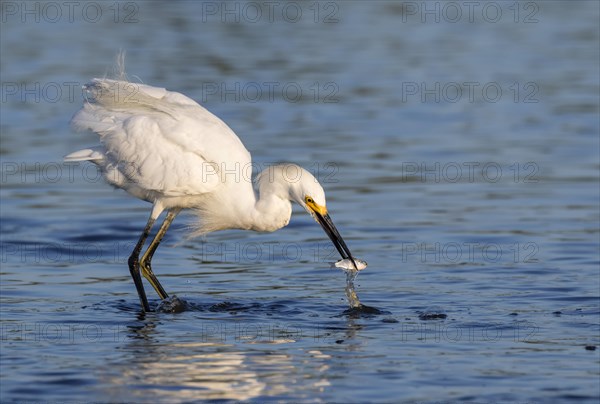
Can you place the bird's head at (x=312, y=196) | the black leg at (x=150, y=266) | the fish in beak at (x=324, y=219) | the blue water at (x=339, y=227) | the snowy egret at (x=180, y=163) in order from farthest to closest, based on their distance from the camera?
1. the black leg at (x=150, y=266)
2. the snowy egret at (x=180, y=163)
3. the fish in beak at (x=324, y=219)
4. the bird's head at (x=312, y=196)
5. the blue water at (x=339, y=227)

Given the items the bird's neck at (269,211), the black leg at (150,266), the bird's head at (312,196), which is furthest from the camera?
the black leg at (150,266)

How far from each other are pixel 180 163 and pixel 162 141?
272 mm

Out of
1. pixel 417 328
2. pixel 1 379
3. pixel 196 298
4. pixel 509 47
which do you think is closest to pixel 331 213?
pixel 196 298

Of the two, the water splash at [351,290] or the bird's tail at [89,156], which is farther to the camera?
the bird's tail at [89,156]

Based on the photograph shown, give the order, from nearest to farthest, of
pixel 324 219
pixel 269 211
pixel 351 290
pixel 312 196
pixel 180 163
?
pixel 312 196 → pixel 324 219 → pixel 180 163 → pixel 269 211 → pixel 351 290

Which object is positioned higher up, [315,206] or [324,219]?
[315,206]

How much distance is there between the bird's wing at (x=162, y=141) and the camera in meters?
11.1

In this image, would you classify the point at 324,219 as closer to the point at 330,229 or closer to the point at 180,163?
the point at 330,229

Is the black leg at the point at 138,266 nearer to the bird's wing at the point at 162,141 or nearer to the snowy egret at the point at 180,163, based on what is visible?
the snowy egret at the point at 180,163

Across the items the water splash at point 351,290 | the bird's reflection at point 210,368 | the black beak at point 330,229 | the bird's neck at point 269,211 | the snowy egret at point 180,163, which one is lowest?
the bird's reflection at point 210,368

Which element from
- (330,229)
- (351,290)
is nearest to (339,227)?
(351,290)

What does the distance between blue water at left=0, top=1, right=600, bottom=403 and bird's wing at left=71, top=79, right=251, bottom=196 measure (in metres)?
1.20

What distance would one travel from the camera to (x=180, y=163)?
11133 millimetres

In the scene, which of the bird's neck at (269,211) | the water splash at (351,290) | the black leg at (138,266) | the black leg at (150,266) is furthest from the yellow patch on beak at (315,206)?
the black leg at (150,266)
